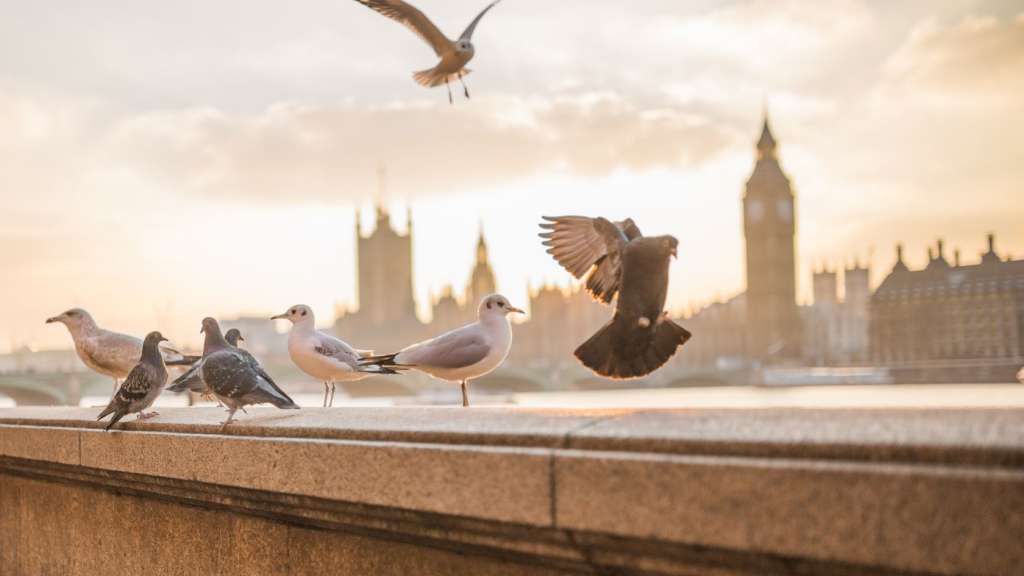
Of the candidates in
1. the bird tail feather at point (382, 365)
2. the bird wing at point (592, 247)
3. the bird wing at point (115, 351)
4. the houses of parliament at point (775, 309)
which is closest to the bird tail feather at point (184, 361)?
the bird wing at point (115, 351)

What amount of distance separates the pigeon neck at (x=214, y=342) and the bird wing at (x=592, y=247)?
1.26 m

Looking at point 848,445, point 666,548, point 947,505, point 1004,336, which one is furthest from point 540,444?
point 1004,336

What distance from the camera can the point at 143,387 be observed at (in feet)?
11.4

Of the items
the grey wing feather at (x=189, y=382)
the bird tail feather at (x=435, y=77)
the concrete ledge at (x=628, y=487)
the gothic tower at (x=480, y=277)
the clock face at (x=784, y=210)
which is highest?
the clock face at (x=784, y=210)

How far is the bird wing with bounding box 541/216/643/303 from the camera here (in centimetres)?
324

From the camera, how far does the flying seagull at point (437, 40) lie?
14.4 feet

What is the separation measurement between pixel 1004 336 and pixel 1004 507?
104 meters

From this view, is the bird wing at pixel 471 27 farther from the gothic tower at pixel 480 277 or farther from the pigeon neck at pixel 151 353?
the gothic tower at pixel 480 277

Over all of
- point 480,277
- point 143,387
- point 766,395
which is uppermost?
point 480,277

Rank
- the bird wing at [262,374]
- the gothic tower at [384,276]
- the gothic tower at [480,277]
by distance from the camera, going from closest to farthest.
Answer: the bird wing at [262,374] → the gothic tower at [480,277] → the gothic tower at [384,276]

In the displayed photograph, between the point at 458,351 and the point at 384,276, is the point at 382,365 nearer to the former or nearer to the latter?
the point at 458,351

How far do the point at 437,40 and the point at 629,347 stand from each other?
79.8 inches

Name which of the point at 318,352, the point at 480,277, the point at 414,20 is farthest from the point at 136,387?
the point at 480,277

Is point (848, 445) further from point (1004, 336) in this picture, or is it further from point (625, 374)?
point (1004, 336)
